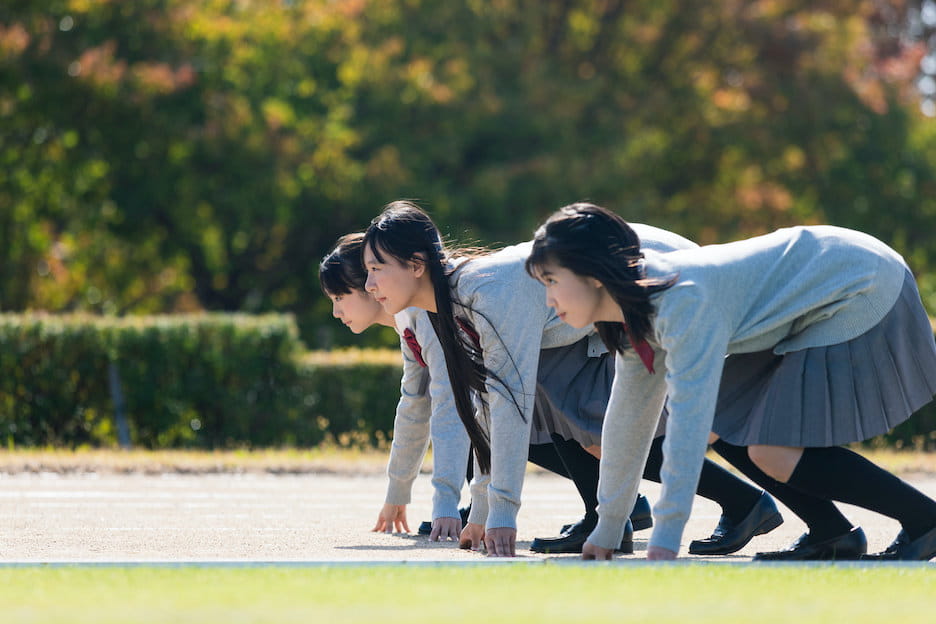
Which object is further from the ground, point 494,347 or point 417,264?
point 417,264

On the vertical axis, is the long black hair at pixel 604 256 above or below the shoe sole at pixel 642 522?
above

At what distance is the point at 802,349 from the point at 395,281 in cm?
165

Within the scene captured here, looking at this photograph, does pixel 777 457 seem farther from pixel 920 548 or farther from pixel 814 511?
pixel 920 548

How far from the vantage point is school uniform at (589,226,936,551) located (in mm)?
4949

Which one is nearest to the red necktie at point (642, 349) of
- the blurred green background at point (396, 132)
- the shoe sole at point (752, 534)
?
the shoe sole at point (752, 534)

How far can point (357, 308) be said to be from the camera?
6633mm

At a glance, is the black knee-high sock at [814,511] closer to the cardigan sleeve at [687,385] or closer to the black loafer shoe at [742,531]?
the black loafer shoe at [742,531]

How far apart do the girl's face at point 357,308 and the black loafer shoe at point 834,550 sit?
2.24m

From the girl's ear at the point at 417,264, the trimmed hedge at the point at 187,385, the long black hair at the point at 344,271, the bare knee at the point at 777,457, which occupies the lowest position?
Answer: the trimmed hedge at the point at 187,385

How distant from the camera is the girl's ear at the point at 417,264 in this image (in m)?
5.72

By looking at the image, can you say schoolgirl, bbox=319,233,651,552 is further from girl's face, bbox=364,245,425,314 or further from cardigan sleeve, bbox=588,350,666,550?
cardigan sleeve, bbox=588,350,666,550

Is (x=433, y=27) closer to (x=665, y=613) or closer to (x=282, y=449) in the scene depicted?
(x=282, y=449)

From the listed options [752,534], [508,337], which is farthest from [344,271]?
[752,534]

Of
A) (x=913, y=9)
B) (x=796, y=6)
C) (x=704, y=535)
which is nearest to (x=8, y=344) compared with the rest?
(x=704, y=535)
